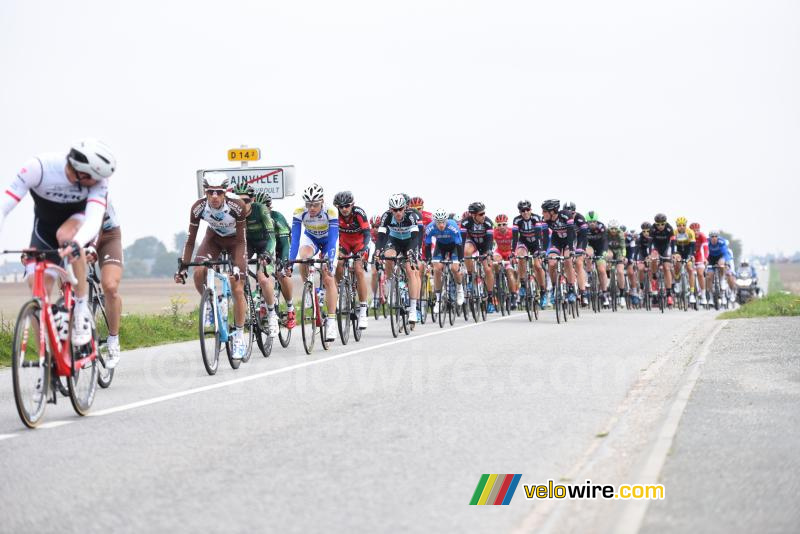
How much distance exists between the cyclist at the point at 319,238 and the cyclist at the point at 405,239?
108 inches

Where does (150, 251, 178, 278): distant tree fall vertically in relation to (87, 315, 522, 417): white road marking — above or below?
below

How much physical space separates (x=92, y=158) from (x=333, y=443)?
291cm

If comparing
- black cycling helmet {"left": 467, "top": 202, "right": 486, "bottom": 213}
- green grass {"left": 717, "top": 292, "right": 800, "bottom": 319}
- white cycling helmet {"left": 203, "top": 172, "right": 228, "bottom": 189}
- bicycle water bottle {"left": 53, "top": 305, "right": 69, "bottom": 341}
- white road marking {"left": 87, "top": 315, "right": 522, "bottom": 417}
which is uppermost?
white cycling helmet {"left": 203, "top": 172, "right": 228, "bottom": 189}

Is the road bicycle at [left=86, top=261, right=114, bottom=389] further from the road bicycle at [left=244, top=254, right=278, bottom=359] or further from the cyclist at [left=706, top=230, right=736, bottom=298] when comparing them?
the cyclist at [left=706, top=230, right=736, bottom=298]

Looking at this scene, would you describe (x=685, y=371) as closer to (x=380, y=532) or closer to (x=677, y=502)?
(x=677, y=502)

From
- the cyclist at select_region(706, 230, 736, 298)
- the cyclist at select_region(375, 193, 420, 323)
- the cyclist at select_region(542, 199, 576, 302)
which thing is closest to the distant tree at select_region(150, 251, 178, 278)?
the cyclist at select_region(706, 230, 736, 298)

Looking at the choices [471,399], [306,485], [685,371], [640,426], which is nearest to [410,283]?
[685,371]

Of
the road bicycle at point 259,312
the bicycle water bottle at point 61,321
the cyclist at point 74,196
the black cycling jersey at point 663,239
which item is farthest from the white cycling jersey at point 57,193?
the black cycling jersey at point 663,239

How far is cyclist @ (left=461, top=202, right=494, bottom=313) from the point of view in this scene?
21.2 meters

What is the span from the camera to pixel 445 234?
20469 millimetres

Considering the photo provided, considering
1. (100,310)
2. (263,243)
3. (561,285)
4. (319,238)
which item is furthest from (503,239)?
(100,310)

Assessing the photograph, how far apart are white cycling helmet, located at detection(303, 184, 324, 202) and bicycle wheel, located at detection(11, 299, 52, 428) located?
6608 mm

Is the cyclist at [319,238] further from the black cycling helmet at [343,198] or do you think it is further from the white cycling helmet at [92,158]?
the white cycling helmet at [92,158]

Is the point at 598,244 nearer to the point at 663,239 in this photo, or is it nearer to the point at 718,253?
the point at 663,239
